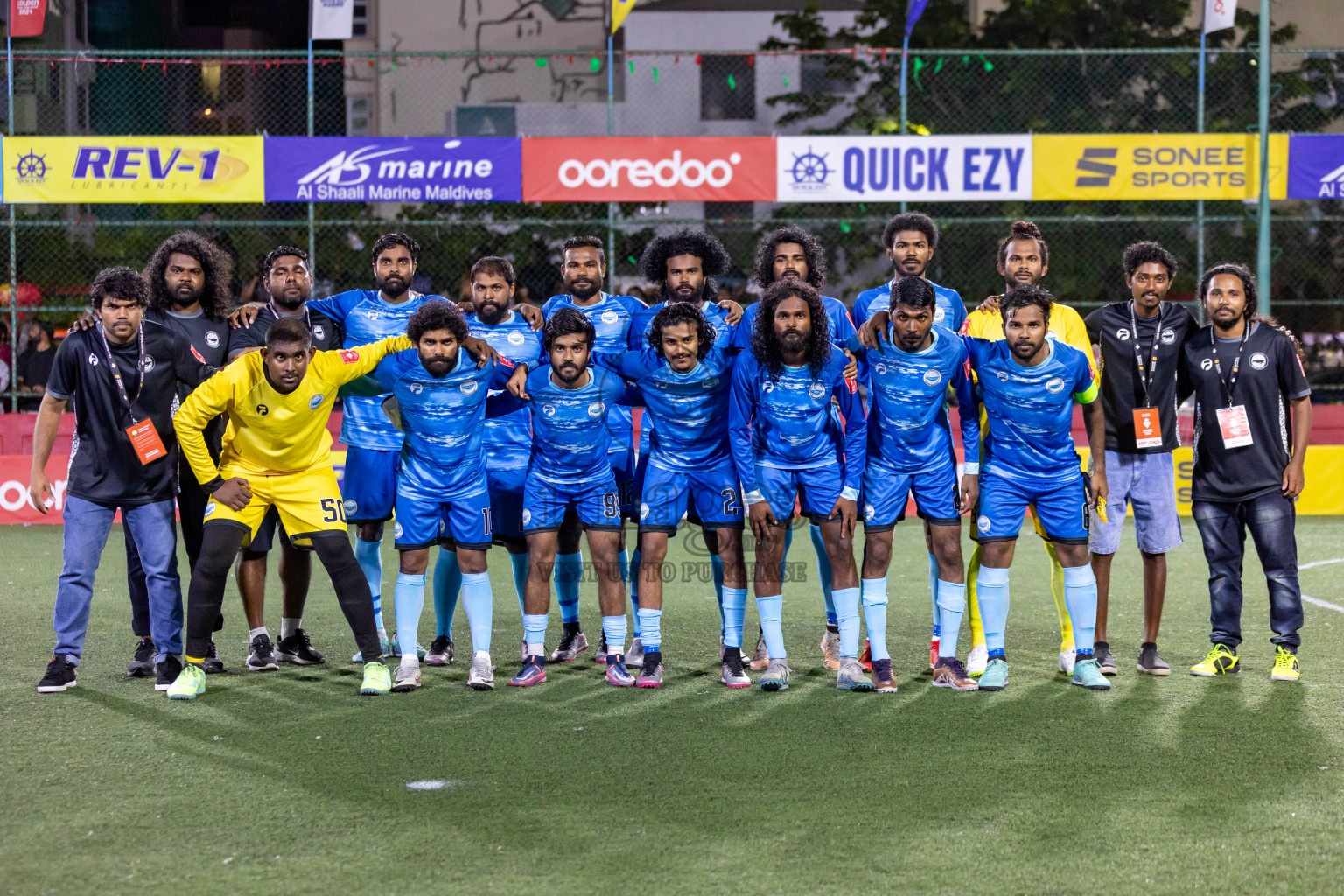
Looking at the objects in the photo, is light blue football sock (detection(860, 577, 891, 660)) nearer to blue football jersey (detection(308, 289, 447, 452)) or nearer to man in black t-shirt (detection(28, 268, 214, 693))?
blue football jersey (detection(308, 289, 447, 452))

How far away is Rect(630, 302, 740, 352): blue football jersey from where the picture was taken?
6168 millimetres

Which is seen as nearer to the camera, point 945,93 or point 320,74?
point 945,93

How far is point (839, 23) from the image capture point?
2733cm

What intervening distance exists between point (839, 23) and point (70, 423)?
1865 cm

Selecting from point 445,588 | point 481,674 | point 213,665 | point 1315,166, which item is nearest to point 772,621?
point 481,674

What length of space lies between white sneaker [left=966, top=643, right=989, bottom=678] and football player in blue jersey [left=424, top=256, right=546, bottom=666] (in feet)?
7.21

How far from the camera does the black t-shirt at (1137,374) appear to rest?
634 centimetres

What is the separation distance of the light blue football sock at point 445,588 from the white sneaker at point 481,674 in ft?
2.13

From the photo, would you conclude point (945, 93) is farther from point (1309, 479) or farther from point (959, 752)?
point (959, 752)

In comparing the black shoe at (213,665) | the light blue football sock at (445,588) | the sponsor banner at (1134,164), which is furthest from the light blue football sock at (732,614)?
the sponsor banner at (1134,164)

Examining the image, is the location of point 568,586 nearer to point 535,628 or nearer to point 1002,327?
point 535,628

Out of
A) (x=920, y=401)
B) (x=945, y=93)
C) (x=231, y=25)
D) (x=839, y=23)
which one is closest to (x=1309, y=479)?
(x=945, y=93)

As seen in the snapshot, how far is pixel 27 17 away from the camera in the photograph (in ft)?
48.5

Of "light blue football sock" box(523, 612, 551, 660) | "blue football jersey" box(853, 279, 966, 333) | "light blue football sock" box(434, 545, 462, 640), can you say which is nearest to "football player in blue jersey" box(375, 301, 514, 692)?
"light blue football sock" box(523, 612, 551, 660)
